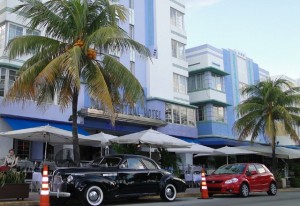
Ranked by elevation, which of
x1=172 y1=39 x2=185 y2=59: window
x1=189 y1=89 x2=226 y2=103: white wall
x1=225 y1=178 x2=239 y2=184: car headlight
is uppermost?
x1=172 y1=39 x2=185 y2=59: window

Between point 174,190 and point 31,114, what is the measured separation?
11.2m

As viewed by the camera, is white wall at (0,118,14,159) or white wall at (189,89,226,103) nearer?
white wall at (0,118,14,159)

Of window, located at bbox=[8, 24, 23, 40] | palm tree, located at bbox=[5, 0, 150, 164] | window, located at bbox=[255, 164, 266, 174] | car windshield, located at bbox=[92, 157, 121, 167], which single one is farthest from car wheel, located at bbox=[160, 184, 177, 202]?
window, located at bbox=[8, 24, 23, 40]

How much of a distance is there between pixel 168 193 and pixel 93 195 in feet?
11.0

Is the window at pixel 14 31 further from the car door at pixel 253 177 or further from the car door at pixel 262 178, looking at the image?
the car door at pixel 262 178

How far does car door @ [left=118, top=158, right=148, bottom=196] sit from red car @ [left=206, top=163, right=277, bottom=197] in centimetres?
439

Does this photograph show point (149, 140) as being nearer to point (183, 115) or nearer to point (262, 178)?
point (262, 178)

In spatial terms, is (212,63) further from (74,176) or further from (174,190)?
(74,176)

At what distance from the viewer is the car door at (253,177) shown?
1775 centimetres

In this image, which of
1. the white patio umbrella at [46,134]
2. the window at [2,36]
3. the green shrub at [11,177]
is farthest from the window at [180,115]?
the green shrub at [11,177]

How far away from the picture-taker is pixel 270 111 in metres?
27.3

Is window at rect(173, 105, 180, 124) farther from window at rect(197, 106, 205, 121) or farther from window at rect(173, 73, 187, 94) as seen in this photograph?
window at rect(197, 106, 205, 121)

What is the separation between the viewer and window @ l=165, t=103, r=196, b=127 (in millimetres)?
32312

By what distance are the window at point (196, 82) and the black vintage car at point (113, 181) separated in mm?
23021
